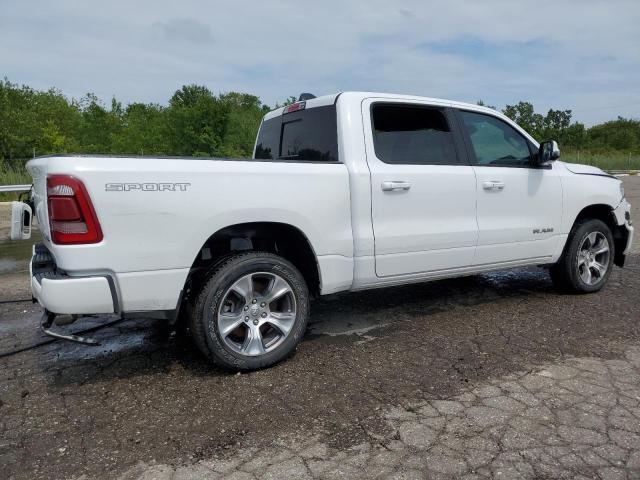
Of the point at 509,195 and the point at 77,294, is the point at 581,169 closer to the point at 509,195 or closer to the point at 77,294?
the point at 509,195

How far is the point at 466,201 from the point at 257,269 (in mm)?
1998

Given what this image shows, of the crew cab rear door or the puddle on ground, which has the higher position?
the crew cab rear door

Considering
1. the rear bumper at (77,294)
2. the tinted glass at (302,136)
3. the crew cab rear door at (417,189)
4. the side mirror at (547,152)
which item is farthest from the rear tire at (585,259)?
the rear bumper at (77,294)

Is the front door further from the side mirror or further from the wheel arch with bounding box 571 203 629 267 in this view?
the wheel arch with bounding box 571 203 629 267

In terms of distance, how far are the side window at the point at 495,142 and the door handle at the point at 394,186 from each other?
0.93 m

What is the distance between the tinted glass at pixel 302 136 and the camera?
167 inches

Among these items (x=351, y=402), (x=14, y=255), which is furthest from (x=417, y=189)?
(x=14, y=255)

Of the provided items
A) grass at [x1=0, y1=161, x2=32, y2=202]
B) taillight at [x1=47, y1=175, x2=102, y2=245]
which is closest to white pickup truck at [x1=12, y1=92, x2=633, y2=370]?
taillight at [x1=47, y1=175, x2=102, y2=245]

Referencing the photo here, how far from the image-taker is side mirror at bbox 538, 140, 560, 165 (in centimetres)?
499

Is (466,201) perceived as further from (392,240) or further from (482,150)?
(392,240)

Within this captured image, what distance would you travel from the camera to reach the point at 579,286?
5488 millimetres

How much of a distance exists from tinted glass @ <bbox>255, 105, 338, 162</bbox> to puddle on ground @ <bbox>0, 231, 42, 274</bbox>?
12.8 feet

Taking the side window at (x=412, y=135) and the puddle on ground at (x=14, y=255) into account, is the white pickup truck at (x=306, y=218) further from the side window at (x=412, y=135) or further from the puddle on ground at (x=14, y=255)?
the puddle on ground at (x=14, y=255)

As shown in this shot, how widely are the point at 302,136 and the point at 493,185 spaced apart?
1734 mm
